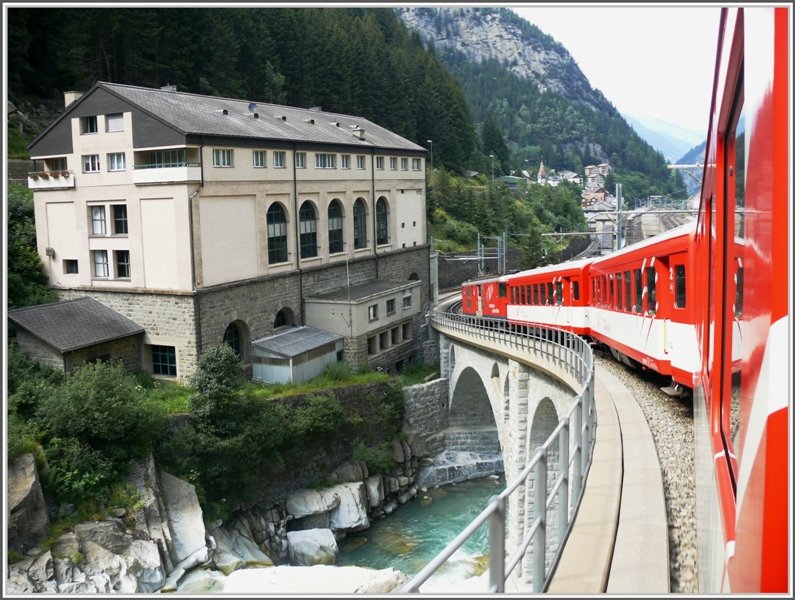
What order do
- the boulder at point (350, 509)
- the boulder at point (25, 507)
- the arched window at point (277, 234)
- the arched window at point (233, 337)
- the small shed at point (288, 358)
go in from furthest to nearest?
the arched window at point (277, 234), the small shed at point (288, 358), the arched window at point (233, 337), the boulder at point (350, 509), the boulder at point (25, 507)

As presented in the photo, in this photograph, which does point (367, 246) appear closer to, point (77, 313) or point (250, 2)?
point (77, 313)

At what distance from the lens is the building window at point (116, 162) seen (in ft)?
88.5

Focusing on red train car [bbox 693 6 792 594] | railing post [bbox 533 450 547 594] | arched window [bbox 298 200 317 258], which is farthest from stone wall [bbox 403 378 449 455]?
red train car [bbox 693 6 792 594]

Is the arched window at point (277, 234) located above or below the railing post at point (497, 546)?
above

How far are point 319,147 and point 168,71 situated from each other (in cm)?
1659

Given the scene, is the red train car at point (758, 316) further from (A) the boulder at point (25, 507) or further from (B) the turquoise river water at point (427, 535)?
(B) the turquoise river water at point (427, 535)

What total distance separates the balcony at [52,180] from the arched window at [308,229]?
8.59 m

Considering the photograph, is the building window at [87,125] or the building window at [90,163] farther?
the building window at [90,163]

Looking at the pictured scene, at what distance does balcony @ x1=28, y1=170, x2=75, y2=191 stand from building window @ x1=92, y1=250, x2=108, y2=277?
2.46 meters

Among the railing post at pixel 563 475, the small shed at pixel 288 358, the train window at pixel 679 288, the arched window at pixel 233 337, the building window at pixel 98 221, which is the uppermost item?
the building window at pixel 98 221

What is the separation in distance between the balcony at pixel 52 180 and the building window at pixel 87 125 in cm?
157

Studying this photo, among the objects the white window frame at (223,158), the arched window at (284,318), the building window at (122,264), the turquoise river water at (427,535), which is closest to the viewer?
the turquoise river water at (427,535)

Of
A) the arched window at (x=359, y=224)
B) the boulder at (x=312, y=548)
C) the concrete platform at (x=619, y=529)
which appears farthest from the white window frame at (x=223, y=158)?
the concrete platform at (x=619, y=529)

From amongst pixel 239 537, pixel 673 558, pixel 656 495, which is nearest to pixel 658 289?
pixel 656 495
